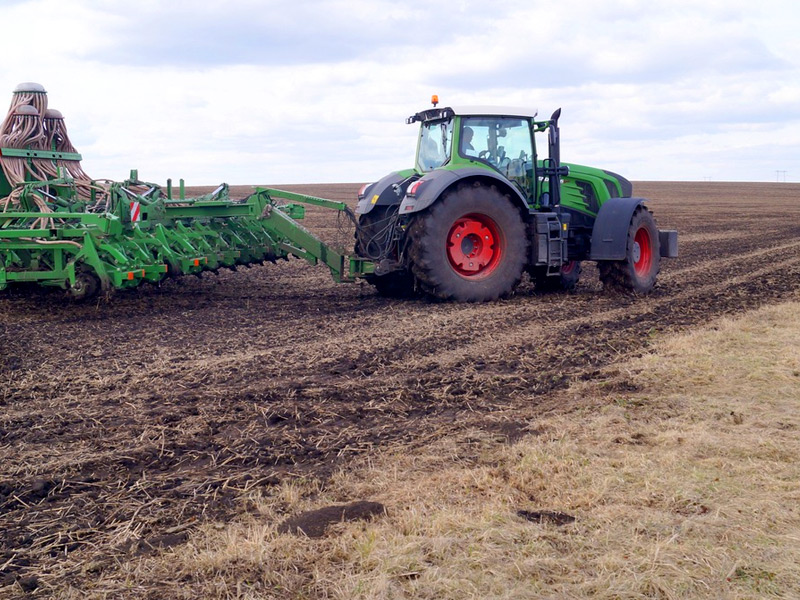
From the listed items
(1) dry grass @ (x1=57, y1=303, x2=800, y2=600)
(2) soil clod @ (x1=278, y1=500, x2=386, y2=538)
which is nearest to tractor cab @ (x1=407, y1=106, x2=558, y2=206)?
(1) dry grass @ (x1=57, y1=303, x2=800, y2=600)

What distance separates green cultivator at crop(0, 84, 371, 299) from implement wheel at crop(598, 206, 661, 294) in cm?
286

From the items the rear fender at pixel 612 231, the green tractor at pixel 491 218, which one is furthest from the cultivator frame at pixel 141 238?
the rear fender at pixel 612 231

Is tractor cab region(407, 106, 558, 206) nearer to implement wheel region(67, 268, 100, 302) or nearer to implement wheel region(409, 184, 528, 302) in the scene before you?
implement wheel region(409, 184, 528, 302)

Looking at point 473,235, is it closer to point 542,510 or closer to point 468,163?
point 468,163

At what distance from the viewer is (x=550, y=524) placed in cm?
326

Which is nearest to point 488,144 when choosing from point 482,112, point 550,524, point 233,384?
point 482,112

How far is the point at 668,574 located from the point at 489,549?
2.03ft

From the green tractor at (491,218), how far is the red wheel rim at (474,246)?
0.4 inches

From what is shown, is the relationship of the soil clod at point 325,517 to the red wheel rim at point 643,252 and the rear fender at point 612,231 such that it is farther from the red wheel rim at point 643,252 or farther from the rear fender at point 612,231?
the red wheel rim at point 643,252

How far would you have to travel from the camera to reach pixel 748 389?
530cm

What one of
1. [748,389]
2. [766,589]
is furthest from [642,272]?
[766,589]

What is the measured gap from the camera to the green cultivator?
8.05m

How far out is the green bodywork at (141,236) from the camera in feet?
26.3

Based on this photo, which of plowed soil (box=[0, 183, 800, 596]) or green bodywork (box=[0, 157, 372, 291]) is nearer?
plowed soil (box=[0, 183, 800, 596])
